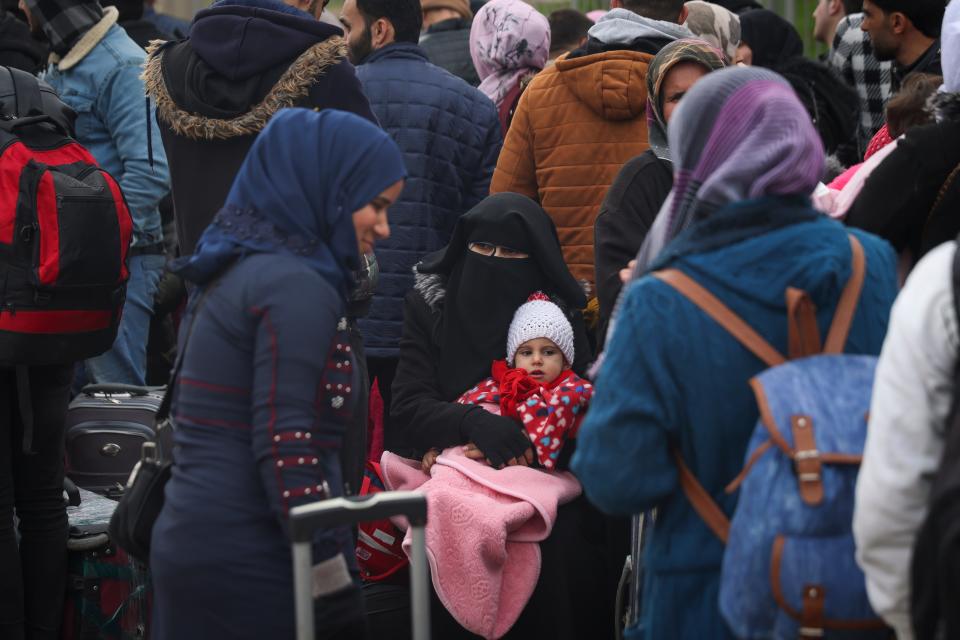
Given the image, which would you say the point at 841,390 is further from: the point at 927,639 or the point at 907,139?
the point at 907,139

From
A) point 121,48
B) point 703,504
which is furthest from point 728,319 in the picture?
point 121,48

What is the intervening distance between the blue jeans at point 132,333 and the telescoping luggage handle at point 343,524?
3.68 metres

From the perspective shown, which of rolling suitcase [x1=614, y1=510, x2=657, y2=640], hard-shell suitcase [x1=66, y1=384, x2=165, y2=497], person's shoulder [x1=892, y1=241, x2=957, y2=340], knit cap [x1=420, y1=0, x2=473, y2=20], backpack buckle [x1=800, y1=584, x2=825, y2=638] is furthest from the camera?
knit cap [x1=420, y1=0, x2=473, y2=20]

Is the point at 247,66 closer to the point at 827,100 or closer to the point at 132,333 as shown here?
the point at 132,333

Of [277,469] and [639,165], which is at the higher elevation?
[639,165]

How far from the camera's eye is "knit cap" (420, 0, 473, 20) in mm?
7800

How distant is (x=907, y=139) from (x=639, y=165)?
2.90 ft

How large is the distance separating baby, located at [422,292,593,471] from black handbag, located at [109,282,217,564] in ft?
4.72

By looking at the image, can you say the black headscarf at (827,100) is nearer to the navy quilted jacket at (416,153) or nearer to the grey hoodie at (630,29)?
the grey hoodie at (630,29)

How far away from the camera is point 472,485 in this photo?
4.55 metres

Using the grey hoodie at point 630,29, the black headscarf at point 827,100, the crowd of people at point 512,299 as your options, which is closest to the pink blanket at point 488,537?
the crowd of people at point 512,299

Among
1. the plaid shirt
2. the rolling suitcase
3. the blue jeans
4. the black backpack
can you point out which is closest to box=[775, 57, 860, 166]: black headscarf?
the plaid shirt

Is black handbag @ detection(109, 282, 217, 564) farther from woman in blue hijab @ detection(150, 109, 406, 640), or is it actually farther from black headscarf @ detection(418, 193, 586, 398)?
black headscarf @ detection(418, 193, 586, 398)

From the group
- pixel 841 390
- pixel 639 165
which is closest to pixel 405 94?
pixel 639 165
